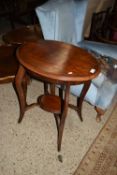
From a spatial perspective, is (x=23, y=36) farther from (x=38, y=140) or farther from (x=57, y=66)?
(x=38, y=140)

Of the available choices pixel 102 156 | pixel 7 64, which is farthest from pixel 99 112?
pixel 7 64

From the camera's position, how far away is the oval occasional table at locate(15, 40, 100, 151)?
4.13 feet

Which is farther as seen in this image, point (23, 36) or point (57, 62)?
point (23, 36)

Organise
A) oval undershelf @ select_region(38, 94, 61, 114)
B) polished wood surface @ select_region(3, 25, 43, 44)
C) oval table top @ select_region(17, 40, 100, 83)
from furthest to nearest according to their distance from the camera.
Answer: polished wood surface @ select_region(3, 25, 43, 44) → oval undershelf @ select_region(38, 94, 61, 114) → oval table top @ select_region(17, 40, 100, 83)

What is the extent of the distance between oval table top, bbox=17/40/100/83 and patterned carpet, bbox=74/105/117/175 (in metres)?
0.69

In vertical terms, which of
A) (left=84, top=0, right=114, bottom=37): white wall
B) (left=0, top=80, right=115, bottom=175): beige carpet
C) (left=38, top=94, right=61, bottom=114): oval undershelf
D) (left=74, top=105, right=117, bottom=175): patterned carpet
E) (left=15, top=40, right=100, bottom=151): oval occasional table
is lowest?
(left=74, top=105, right=117, bottom=175): patterned carpet

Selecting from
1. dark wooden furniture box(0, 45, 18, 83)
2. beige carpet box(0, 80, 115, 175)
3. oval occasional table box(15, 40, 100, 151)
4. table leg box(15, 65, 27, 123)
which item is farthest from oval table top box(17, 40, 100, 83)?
beige carpet box(0, 80, 115, 175)

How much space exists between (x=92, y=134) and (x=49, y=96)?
1.70ft

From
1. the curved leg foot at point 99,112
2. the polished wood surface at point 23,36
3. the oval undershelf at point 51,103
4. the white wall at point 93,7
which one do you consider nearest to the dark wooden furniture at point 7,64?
the polished wood surface at point 23,36

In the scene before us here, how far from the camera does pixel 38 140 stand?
1.65 meters

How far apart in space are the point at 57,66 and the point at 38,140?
69 cm

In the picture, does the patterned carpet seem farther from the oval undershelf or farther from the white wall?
the white wall

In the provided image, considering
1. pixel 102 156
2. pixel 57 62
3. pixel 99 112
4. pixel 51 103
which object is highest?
pixel 57 62

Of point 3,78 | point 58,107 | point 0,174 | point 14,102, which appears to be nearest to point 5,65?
point 3,78
